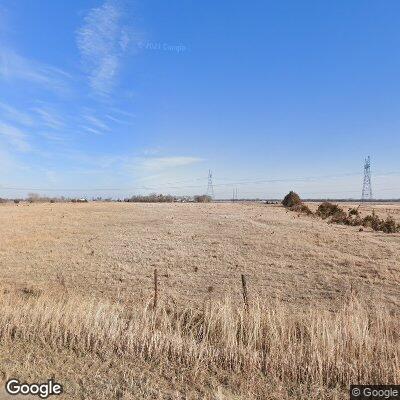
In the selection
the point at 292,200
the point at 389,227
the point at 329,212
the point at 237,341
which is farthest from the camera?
the point at 292,200

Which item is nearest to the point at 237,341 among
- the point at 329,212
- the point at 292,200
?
the point at 329,212

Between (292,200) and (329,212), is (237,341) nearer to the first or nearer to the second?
(329,212)

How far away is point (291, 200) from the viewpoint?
10375 cm

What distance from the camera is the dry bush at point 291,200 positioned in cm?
10044

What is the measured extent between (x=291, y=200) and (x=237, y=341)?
98.2 m

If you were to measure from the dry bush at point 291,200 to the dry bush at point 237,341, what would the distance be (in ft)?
303

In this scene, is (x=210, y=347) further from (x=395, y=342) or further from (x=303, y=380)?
(x=395, y=342)

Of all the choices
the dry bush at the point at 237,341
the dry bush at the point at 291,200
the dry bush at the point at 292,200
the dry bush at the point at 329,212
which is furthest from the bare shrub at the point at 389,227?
the dry bush at the point at 291,200

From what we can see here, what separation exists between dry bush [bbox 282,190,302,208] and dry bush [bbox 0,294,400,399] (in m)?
92.2

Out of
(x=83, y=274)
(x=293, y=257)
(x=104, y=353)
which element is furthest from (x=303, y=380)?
(x=293, y=257)

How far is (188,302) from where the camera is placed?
47.0 feet

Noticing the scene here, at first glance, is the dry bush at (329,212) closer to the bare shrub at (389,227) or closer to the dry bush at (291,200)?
the bare shrub at (389,227)

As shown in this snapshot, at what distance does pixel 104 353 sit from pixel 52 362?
36.2 inches

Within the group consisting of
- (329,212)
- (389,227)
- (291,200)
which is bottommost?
(389,227)
